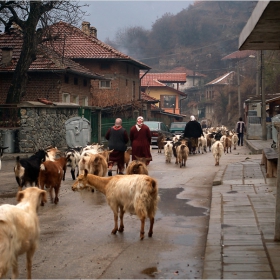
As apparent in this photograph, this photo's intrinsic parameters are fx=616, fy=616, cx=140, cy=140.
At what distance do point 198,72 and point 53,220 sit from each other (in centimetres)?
11375

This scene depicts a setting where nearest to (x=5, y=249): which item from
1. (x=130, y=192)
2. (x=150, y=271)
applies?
(x=150, y=271)

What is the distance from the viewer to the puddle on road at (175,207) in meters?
11.5

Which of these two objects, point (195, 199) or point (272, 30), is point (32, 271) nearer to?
point (272, 30)

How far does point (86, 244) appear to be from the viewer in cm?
888

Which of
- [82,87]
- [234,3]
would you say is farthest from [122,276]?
[234,3]

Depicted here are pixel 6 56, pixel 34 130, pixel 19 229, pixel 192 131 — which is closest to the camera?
pixel 19 229

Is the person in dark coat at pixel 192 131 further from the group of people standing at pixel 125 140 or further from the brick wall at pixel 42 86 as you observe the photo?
the group of people standing at pixel 125 140

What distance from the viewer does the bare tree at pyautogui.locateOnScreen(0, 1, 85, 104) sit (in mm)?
29234

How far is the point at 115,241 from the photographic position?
9102mm

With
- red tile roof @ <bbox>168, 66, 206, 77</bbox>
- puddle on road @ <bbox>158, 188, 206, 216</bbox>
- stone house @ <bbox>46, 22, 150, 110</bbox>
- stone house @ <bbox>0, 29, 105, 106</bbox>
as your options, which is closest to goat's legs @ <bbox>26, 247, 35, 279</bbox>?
puddle on road @ <bbox>158, 188, 206, 216</bbox>

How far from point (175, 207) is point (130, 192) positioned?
122 inches

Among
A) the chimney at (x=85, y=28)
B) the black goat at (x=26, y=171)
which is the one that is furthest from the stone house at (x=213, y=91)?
the black goat at (x=26, y=171)

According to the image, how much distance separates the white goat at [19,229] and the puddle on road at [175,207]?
184 inches

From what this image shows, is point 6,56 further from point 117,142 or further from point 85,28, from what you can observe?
point 117,142
